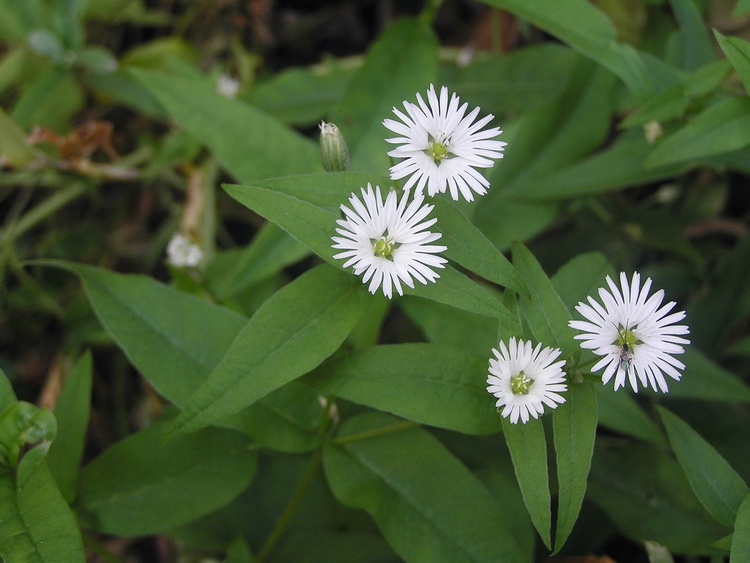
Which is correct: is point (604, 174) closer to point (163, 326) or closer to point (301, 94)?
point (301, 94)

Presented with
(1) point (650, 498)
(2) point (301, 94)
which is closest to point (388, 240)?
(1) point (650, 498)

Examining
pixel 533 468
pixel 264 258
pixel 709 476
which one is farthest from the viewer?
pixel 264 258

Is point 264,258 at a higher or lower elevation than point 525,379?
higher

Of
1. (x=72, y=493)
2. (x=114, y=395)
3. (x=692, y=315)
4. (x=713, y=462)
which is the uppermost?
(x=692, y=315)

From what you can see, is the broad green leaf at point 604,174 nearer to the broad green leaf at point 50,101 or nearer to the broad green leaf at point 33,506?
the broad green leaf at point 33,506

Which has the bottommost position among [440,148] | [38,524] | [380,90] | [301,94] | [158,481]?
[38,524]

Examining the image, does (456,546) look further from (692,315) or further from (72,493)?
(692,315)

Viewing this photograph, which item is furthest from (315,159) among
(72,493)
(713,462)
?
(713,462)
